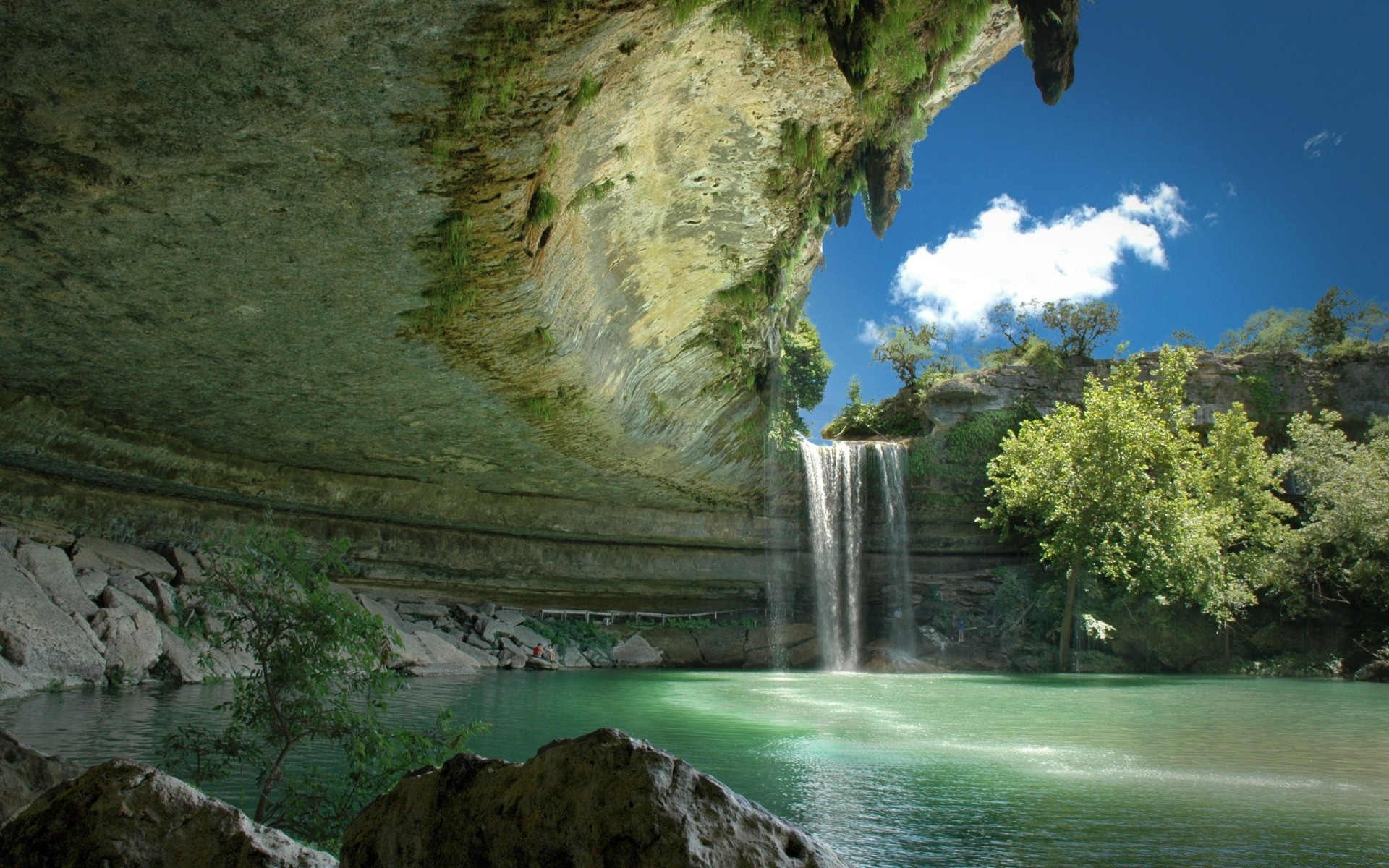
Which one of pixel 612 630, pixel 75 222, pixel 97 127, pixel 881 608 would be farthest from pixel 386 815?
pixel 881 608

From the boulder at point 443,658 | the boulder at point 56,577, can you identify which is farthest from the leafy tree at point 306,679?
the boulder at point 443,658

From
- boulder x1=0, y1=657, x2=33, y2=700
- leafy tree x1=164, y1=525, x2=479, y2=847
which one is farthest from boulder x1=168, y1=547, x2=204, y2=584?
leafy tree x1=164, y1=525, x2=479, y2=847

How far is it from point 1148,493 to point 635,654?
12.9m

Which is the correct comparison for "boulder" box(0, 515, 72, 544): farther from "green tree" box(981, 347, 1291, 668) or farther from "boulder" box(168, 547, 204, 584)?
→ "green tree" box(981, 347, 1291, 668)

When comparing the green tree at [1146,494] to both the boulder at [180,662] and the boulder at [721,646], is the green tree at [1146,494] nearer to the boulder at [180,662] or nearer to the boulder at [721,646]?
the boulder at [721,646]

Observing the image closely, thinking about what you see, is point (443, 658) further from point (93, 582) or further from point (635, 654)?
point (635, 654)

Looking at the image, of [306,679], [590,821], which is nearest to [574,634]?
[306,679]

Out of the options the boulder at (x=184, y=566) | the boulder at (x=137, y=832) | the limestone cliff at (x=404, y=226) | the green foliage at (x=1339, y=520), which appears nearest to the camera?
the boulder at (x=137, y=832)

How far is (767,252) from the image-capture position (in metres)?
11.4

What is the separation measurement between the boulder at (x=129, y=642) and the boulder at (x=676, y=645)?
12.8 meters

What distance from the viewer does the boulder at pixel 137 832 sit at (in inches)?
79.5

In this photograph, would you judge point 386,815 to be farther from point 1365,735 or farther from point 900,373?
point 900,373

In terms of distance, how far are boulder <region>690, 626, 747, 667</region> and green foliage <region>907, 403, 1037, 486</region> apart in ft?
22.3

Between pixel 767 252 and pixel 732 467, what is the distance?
8598mm
